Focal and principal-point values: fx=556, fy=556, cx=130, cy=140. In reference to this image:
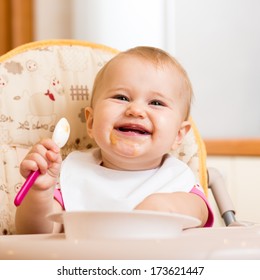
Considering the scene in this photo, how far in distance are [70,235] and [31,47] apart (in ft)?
2.26

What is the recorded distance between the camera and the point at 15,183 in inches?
45.1

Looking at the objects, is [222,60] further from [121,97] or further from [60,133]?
[60,133]

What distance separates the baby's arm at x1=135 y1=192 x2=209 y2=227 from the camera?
35.0 inches

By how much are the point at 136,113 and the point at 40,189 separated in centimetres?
23

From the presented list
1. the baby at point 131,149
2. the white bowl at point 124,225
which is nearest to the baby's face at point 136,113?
the baby at point 131,149

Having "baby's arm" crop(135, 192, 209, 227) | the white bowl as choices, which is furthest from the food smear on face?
the white bowl

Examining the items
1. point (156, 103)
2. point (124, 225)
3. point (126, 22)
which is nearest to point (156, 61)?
point (156, 103)

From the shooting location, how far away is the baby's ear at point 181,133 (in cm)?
117

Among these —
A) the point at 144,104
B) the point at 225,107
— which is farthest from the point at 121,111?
the point at 225,107

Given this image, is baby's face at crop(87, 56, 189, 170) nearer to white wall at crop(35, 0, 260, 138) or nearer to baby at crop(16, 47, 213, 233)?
baby at crop(16, 47, 213, 233)

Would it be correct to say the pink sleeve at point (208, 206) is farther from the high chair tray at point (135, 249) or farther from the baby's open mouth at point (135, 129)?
the high chair tray at point (135, 249)

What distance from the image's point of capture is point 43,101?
1.20 m

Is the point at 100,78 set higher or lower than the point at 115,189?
higher
